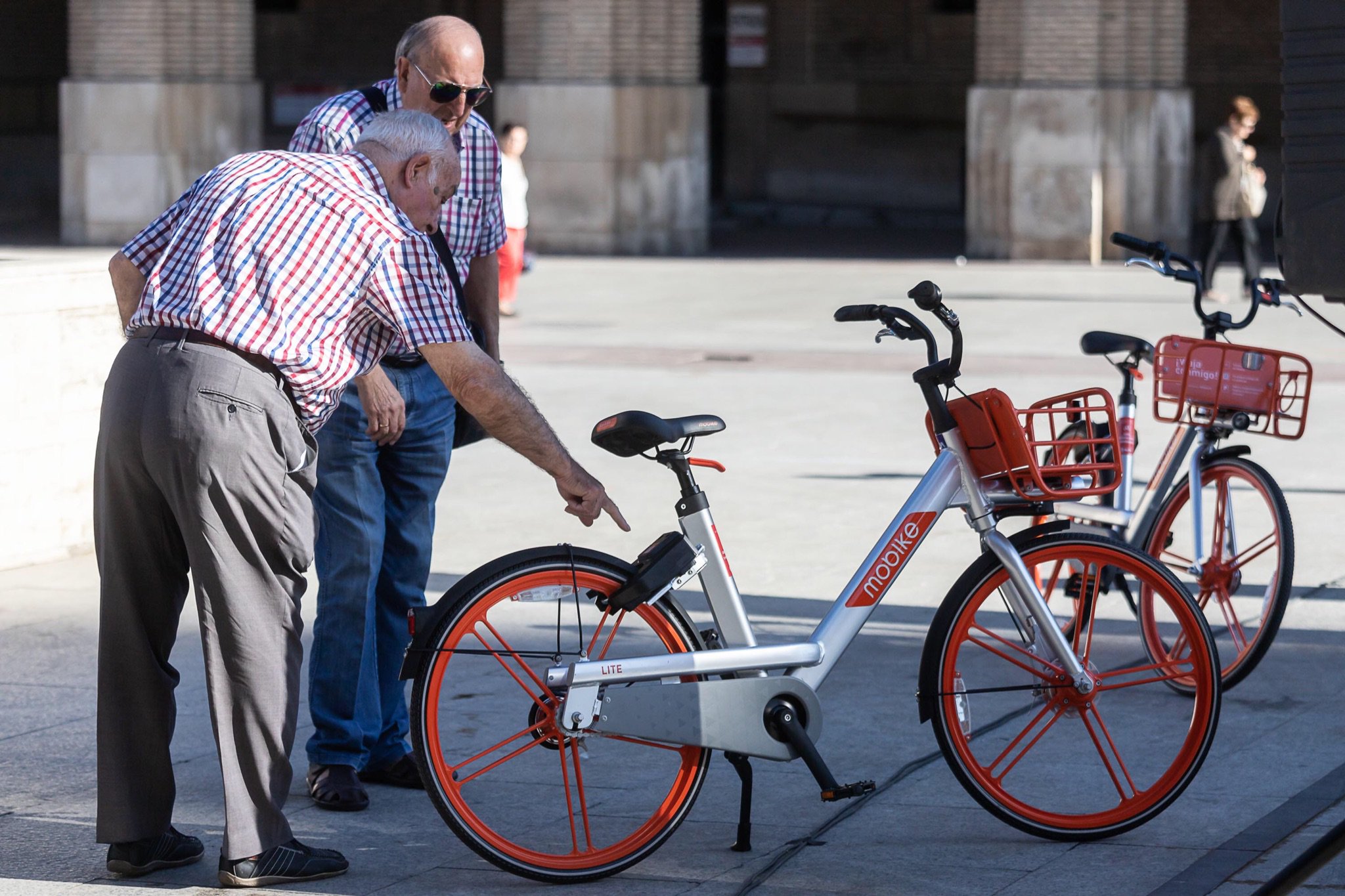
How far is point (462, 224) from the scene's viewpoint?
492 cm

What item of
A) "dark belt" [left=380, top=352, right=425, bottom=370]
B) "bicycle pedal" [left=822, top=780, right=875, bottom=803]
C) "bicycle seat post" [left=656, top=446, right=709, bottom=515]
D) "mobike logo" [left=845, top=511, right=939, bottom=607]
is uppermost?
"dark belt" [left=380, top=352, right=425, bottom=370]

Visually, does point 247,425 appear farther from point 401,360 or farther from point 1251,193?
point 1251,193

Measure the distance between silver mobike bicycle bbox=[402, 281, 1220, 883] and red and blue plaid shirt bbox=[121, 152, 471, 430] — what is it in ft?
1.66

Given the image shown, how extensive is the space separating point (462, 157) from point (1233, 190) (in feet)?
44.9

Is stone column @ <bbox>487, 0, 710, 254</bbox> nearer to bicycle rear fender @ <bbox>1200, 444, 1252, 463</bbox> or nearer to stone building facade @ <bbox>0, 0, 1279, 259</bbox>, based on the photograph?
stone building facade @ <bbox>0, 0, 1279, 259</bbox>

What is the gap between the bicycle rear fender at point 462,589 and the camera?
4277 mm

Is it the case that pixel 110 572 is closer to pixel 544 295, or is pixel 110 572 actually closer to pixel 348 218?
pixel 348 218

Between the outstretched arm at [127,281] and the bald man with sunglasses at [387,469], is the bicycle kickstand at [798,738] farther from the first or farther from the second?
the outstretched arm at [127,281]

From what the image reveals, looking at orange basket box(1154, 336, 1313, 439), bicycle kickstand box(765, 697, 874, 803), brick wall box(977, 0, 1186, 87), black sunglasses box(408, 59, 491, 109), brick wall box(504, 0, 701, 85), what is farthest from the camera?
brick wall box(504, 0, 701, 85)

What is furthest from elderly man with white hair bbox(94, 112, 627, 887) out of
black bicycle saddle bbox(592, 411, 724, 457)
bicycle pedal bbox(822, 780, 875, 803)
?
bicycle pedal bbox(822, 780, 875, 803)

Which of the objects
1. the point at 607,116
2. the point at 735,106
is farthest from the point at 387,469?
the point at 735,106

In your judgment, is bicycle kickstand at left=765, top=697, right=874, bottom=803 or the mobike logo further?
the mobike logo

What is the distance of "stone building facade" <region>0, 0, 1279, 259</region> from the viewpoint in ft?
73.7

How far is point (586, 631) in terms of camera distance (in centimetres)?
664
